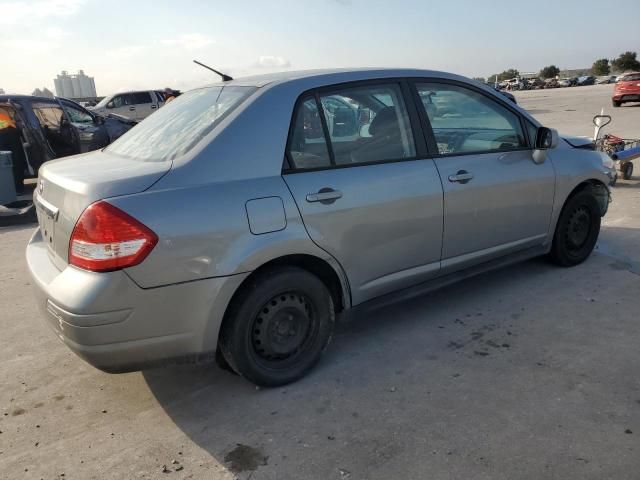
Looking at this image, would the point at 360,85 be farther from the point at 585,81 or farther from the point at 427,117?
the point at 585,81

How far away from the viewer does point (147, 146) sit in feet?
10.4

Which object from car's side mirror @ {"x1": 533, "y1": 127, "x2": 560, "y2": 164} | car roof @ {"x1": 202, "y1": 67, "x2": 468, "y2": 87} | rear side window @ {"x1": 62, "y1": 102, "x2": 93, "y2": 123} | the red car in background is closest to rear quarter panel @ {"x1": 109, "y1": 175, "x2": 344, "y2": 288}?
car roof @ {"x1": 202, "y1": 67, "x2": 468, "y2": 87}

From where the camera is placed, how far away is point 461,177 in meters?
3.62

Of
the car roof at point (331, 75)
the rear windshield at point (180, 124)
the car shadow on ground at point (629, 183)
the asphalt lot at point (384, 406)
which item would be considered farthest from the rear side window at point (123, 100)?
the car roof at point (331, 75)

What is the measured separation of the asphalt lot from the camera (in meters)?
2.44

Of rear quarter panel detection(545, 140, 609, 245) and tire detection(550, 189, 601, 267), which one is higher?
rear quarter panel detection(545, 140, 609, 245)

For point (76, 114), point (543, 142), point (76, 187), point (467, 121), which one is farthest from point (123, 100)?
point (76, 187)

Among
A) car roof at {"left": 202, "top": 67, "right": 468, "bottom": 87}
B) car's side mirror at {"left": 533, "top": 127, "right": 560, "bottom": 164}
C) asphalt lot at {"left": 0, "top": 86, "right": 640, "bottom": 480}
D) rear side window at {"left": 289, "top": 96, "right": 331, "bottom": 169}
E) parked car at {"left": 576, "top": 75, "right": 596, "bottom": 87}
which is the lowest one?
asphalt lot at {"left": 0, "top": 86, "right": 640, "bottom": 480}

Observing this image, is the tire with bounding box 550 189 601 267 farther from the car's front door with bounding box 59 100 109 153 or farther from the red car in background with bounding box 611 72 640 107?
the red car in background with bounding box 611 72 640 107

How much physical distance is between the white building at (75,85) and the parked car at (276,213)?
50839 mm

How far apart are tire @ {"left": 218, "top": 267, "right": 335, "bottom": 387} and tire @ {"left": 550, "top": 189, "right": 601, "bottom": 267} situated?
245 centimetres

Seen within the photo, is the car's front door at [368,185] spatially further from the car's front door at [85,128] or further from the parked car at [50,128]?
the car's front door at [85,128]

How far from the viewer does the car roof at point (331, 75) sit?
3.21m

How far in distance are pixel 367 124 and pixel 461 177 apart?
79cm
